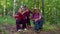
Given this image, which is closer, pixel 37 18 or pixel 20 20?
pixel 20 20

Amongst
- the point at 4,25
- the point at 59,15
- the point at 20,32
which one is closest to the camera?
the point at 20,32

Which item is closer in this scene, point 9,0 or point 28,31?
point 28,31

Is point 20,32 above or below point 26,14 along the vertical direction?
below

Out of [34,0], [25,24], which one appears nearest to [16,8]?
[34,0]

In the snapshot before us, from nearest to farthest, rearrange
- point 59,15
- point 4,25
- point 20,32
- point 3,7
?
point 20,32
point 4,25
point 59,15
point 3,7

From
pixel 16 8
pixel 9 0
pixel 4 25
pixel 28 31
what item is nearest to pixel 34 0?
pixel 16 8

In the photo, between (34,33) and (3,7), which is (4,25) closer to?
(34,33)

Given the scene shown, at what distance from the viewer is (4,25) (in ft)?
38.4

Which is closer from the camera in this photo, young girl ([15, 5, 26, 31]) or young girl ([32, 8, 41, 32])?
young girl ([15, 5, 26, 31])

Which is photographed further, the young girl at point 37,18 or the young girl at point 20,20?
the young girl at point 37,18

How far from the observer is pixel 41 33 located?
10422 millimetres

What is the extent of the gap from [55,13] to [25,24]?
475cm

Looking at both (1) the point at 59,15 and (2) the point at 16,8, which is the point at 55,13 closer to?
(1) the point at 59,15

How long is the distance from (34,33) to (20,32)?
0.66 m
